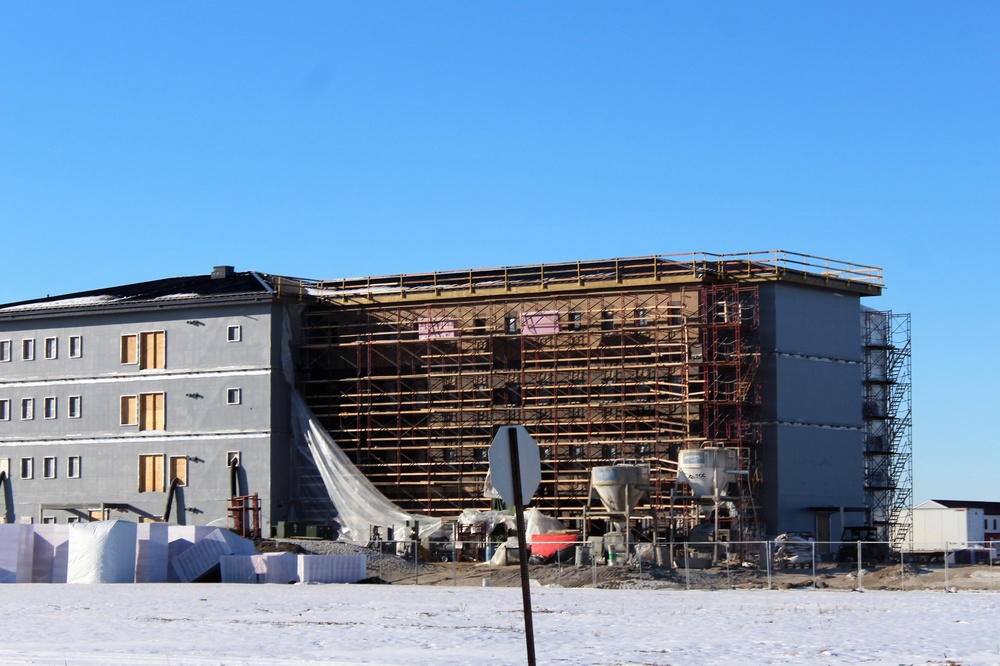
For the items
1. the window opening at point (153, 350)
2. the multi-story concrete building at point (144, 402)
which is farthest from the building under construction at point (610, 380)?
the window opening at point (153, 350)

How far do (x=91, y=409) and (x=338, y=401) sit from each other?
39.3 ft

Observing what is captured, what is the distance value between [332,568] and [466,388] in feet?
62.9

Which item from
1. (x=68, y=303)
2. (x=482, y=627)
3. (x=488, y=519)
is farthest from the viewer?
(x=68, y=303)

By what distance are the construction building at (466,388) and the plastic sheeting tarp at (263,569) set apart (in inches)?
607

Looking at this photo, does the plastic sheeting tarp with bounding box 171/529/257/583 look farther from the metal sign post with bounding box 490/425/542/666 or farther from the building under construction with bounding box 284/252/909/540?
the metal sign post with bounding box 490/425/542/666

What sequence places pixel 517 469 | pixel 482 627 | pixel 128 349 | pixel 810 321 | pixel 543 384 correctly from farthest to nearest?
pixel 128 349
pixel 543 384
pixel 810 321
pixel 482 627
pixel 517 469

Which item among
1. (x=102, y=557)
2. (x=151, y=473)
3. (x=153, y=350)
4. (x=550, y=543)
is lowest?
(x=550, y=543)

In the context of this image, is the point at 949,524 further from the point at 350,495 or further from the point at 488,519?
the point at 350,495

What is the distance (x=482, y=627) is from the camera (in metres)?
29.4

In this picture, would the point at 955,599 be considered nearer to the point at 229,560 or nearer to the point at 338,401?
the point at 229,560

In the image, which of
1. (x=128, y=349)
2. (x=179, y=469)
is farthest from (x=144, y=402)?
(x=179, y=469)

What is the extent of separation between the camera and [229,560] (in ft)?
161

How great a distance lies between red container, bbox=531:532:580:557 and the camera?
57.2 meters

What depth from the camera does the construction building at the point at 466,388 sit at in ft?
205
